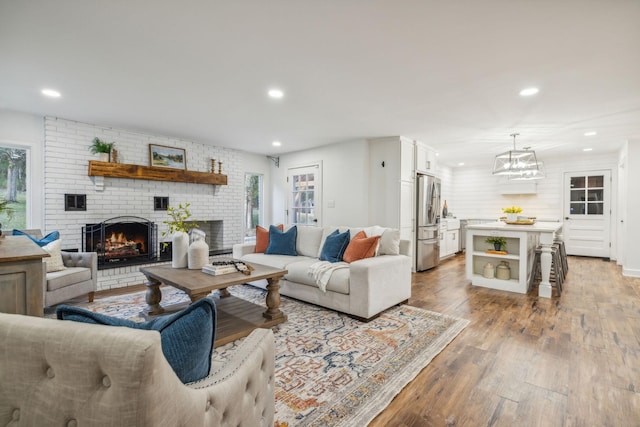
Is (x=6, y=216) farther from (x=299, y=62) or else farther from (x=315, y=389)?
(x=315, y=389)

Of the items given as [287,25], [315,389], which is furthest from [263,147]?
[315,389]

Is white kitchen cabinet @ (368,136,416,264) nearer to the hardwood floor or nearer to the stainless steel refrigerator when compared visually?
the stainless steel refrigerator

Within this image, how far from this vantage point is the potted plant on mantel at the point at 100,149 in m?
4.28

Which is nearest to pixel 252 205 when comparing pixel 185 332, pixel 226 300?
pixel 226 300

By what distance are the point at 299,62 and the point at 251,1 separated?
2.52 feet

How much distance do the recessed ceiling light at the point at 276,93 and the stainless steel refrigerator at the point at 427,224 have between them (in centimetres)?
322

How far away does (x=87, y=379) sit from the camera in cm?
59

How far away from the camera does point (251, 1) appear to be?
1771mm

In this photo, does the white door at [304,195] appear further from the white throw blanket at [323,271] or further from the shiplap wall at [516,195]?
the shiplap wall at [516,195]

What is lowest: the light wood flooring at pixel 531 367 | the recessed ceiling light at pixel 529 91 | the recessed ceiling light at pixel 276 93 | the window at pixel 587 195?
the light wood flooring at pixel 531 367

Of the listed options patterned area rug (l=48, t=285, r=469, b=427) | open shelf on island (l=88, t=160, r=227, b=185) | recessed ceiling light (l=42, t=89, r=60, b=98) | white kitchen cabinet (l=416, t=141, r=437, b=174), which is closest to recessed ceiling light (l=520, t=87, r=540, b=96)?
white kitchen cabinet (l=416, t=141, r=437, b=174)

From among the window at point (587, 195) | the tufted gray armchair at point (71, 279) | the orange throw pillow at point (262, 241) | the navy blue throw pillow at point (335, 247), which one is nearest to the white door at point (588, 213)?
the window at point (587, 195)

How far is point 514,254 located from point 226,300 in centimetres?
396

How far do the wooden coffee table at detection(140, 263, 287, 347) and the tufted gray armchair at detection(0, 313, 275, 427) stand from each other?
5.57ft
